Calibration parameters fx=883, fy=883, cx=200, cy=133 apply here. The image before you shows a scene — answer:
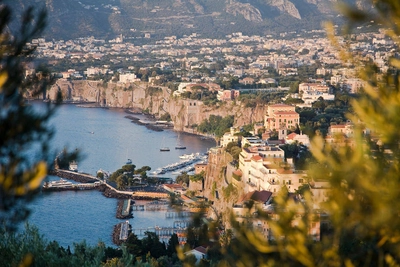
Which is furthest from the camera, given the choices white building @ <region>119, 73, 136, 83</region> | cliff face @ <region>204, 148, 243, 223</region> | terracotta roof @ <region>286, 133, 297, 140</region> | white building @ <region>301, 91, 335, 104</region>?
white building @ <region>119, 73, 136, 83</region>

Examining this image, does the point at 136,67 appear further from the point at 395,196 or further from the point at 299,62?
the point at 395,196

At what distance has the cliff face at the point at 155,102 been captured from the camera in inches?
906

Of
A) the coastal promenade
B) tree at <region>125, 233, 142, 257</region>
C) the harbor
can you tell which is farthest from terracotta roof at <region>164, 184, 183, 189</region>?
tree at <region>125, 233, 142, 257</region>

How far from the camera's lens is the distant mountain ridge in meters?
54.6

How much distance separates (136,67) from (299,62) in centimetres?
670

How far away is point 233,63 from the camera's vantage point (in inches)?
1458

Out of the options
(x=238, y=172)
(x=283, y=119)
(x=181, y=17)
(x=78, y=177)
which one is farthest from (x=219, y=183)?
(x=181, y=17)

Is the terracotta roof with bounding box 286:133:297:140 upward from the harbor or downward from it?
upward

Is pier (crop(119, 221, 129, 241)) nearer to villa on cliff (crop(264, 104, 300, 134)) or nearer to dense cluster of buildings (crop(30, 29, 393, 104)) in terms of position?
villa on cliff (crop(264, 104, 300, 134))

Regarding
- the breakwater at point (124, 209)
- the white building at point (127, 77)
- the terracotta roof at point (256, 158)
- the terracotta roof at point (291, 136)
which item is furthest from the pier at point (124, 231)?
the white building at point (127, 77)

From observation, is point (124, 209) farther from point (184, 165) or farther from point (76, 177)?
point (184, 165)

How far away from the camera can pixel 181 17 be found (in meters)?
59.4

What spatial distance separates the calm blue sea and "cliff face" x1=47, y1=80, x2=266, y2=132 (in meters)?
1.06

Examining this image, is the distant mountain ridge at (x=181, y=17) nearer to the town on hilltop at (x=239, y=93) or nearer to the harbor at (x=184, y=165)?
the town on hilltop at (x=239, y=93)
